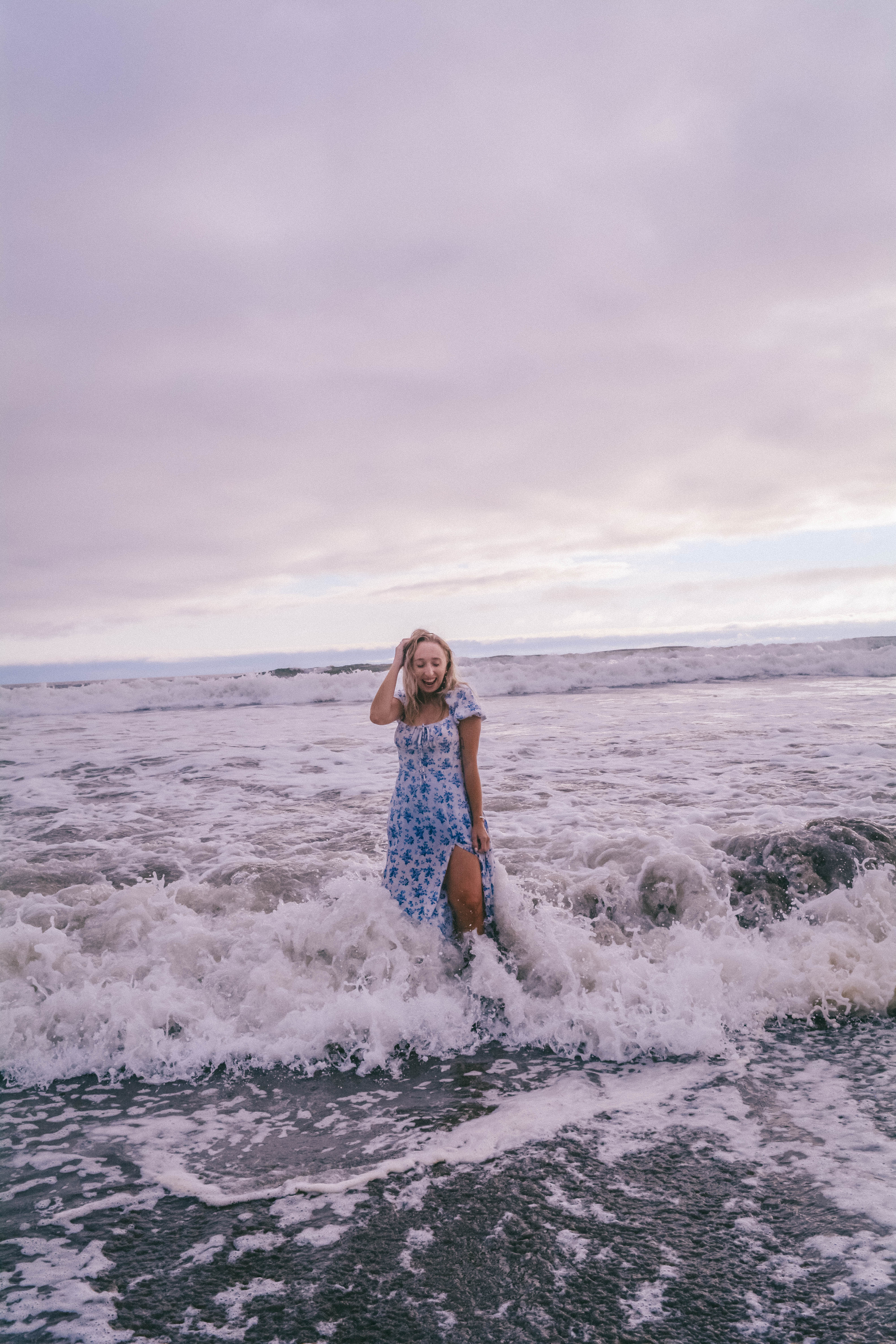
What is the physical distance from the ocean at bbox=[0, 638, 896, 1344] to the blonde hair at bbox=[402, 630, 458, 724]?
1.22 meters

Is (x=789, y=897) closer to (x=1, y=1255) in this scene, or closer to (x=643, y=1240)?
(x=643, y=1240)

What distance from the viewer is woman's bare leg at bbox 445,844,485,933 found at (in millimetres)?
4590

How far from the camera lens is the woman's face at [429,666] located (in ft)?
15.6

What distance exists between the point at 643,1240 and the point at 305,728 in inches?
526

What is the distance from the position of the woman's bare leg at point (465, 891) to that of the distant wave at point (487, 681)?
674 inches

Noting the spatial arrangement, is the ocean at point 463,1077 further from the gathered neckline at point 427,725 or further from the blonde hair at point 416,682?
the blonde hair at point 416,682

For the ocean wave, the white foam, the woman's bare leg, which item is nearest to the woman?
the woman's bare leg

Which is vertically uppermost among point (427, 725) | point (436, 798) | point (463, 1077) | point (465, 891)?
point (427, 725)

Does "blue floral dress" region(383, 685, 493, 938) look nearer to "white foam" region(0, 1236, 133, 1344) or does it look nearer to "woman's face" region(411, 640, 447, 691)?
"woman's face" region(411, 640, 447, 691)

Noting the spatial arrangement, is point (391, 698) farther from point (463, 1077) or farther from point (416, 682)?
point (463, 1077)

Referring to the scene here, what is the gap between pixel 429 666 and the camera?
4.75 m

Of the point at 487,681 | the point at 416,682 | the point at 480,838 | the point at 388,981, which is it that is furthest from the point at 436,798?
the point at 487,681

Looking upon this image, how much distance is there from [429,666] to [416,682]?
139mm

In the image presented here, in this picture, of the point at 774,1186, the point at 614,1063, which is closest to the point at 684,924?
the point at 614,1063
